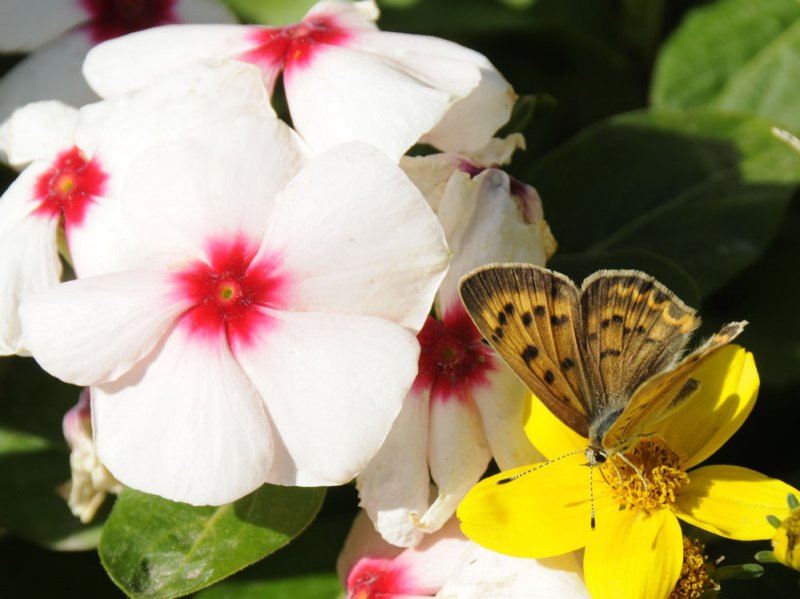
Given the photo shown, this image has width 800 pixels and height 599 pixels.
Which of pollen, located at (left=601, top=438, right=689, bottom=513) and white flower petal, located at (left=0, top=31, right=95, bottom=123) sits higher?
white flower petal, located at (left=0, top=31, right=95, bottom=123)

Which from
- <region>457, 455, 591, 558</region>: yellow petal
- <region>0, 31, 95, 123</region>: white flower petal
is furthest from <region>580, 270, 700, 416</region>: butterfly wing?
<region>0, 31, 95, 123</region>: white flower petal

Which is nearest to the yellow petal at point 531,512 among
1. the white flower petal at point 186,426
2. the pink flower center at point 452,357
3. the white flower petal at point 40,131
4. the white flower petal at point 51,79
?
the pink flower center at point 452,357

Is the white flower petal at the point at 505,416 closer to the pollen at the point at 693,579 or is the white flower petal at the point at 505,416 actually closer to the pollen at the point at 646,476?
the pollen at the point at 646,476

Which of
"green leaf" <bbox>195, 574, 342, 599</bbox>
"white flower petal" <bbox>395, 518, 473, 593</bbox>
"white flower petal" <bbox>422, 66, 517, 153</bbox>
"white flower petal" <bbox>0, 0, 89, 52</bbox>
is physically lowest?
"green leaf" <bbox>195, 574, 342, 599</bbox>

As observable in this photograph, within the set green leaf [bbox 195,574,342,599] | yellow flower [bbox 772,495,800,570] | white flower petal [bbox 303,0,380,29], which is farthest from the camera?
green leaf [bbox 195,574,342,599]

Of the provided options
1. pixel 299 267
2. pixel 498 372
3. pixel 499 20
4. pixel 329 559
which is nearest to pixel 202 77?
pixel 299 267

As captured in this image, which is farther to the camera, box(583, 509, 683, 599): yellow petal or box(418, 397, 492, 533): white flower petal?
box(418, 397, 492, 533): white flower petal

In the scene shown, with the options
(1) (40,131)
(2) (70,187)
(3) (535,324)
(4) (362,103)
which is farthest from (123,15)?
(3) (535,324)

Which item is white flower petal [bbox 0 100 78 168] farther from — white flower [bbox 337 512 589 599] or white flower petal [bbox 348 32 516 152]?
white flower [bbox 337 512 589 599]
